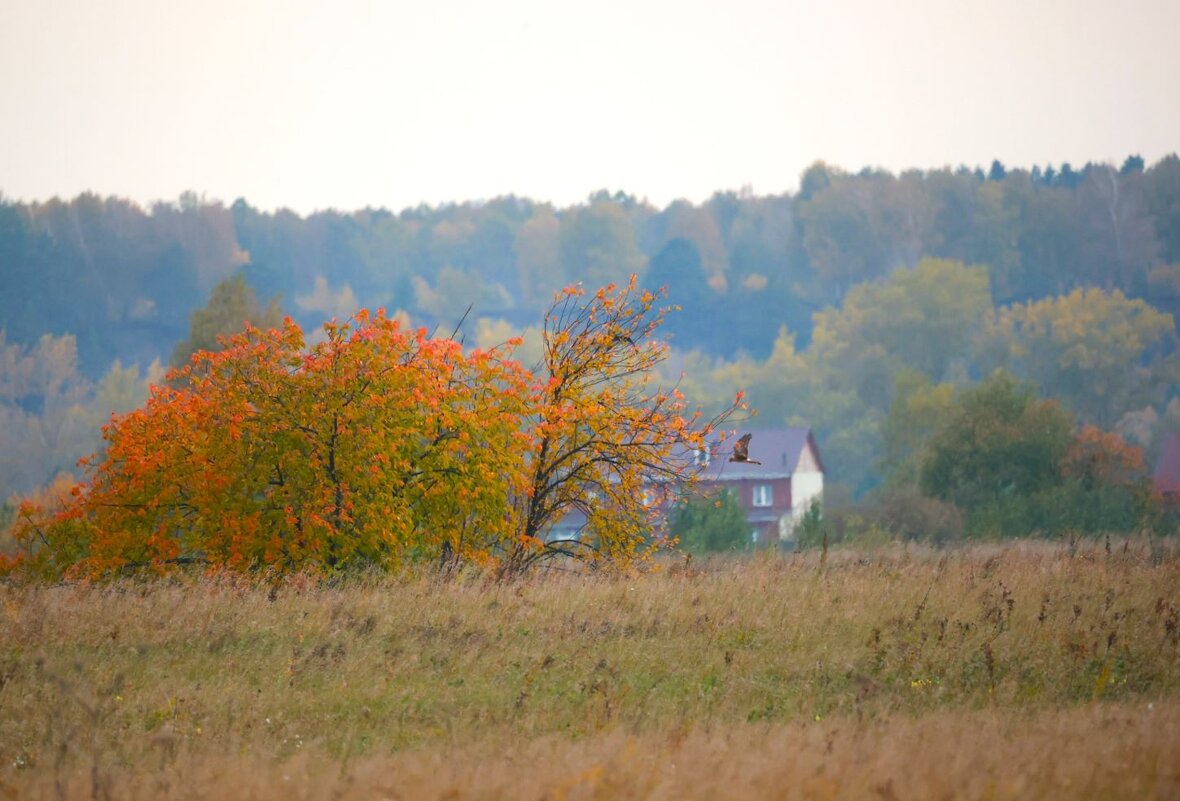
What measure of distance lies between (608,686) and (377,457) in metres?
7.51

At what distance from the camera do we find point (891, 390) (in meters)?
107

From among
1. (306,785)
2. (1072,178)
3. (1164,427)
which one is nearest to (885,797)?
(306,785)

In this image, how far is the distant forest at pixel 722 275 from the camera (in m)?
107

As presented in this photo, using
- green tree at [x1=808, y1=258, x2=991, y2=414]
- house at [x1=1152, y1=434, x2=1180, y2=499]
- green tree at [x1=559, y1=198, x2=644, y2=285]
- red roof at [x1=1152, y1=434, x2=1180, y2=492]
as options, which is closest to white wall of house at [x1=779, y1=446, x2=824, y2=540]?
house at [x1=1152, y1=434, x2=1180, y2=499]

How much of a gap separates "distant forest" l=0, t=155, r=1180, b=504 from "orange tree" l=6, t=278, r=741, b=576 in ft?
244

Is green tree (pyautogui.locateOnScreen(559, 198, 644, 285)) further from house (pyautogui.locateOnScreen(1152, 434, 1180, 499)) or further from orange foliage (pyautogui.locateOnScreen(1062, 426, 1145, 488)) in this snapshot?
orange foliage (pyautogui.locateOnScreen(1062, 426, 1145, 488))

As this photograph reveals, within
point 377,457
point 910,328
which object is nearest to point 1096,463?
point 377,457

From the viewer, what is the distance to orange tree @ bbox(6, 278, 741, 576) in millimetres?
19422

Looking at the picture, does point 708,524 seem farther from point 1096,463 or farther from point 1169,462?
point 1169,462

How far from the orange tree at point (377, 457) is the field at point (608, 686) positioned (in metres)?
2.10

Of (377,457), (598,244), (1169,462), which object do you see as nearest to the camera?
(377,457)

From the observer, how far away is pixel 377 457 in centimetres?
1906

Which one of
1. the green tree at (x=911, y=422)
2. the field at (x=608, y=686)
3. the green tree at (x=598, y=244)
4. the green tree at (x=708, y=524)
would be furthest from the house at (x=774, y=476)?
the field at (x=608, y=686)

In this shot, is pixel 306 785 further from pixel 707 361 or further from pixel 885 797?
pixel 707 361
